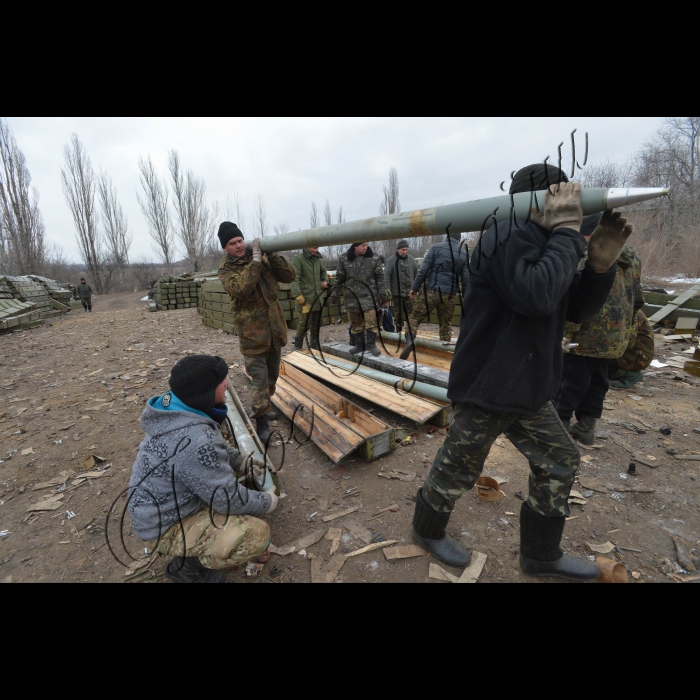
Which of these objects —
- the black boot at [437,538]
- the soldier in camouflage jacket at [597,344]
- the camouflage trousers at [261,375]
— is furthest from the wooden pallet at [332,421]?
the soldier in camouflage jacket at [597,344]

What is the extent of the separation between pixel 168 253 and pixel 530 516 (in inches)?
1461

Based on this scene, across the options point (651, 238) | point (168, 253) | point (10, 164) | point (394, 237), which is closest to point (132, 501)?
point (394, 237)

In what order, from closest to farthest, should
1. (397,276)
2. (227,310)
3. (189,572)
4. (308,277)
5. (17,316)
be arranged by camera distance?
1. (189,572)
2. (308,277)
3. (397,276)
4. (227,310)
5. (17,316)

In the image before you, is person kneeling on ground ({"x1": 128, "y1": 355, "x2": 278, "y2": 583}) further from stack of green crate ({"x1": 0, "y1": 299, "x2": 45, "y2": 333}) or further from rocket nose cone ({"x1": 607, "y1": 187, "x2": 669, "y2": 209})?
stack of green crate ({"x1": 0, "y1": 299, "x2": 45, "y2": 333})

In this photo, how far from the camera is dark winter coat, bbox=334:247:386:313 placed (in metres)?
6.11

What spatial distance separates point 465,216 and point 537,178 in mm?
444

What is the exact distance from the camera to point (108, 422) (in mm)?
4664

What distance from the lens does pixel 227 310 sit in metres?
10.4

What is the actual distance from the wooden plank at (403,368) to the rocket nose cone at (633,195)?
8.74 ft

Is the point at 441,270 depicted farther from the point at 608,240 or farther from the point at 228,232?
the point at 608,240

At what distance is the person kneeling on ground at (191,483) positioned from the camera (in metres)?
1.94

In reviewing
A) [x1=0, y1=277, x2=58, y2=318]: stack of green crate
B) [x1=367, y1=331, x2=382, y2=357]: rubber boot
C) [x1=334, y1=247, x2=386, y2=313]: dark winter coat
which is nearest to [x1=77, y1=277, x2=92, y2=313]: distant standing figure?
[x1=0, y1=277, x2=58, y2=318]: stack of green crate

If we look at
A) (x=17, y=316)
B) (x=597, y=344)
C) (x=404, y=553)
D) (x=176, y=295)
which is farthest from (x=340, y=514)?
(x=176, y=295)

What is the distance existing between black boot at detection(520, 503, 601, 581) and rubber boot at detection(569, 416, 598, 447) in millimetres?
1756
